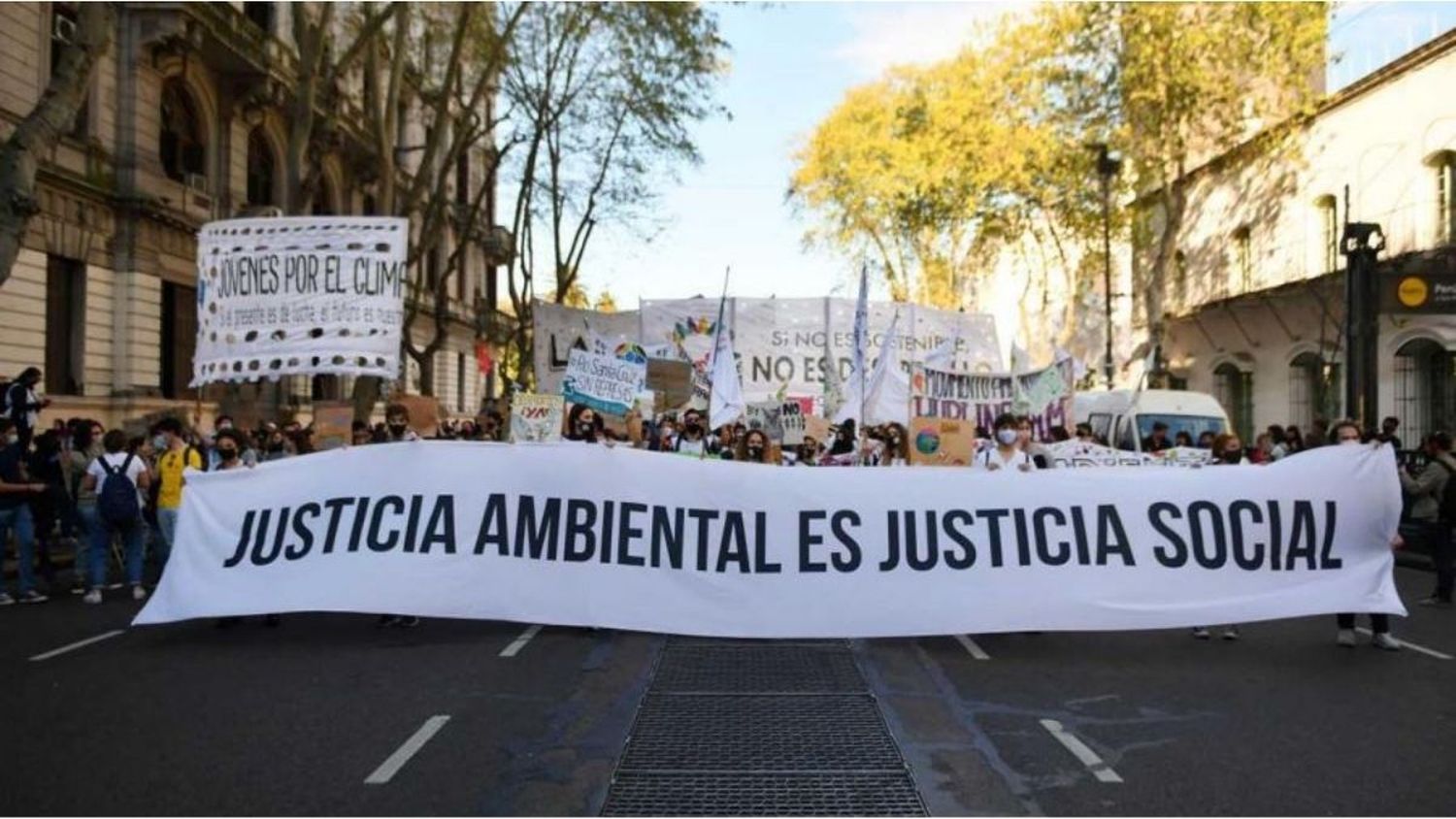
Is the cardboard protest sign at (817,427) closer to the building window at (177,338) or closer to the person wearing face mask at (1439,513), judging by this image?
the person wearing face mask at (1439,513)

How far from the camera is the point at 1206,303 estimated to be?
33.6 meters

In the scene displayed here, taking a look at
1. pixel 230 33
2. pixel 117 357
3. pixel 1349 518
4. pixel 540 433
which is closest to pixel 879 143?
pixel 230 33

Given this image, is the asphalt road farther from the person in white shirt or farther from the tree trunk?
the tree trunk

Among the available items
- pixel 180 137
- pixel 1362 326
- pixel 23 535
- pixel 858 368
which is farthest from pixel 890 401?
pixel 180 137

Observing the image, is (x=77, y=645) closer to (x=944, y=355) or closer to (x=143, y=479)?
(x=143, y=479)

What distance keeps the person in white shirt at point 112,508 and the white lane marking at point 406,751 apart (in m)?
6.17

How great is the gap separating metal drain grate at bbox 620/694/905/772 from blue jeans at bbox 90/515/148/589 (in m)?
6.76

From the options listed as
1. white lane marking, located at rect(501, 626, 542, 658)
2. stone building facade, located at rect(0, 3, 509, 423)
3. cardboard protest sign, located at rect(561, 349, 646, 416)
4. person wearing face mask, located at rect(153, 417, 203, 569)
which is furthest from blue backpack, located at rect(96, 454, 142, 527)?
stone building facade, located at rect(0, 3, 509, 423)

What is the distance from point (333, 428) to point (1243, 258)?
25826mm

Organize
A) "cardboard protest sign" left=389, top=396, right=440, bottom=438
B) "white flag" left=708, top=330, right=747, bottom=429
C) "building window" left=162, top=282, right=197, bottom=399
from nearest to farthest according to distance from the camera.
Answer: "white flag" left=708, top=330, right=747, bottom=429 < "cardboard protest sign" left=389, top=396, right=440, bottom=438 < "building window" left=162, top=282, right=197, bottom=399

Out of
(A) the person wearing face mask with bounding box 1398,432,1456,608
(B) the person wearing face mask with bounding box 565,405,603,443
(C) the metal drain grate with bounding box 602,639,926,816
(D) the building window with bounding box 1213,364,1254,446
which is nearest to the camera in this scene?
(C) the metal drain grate with bounding box 602,639,926,816

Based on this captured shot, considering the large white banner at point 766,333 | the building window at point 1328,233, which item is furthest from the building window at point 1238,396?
the large white banner at point 766,333

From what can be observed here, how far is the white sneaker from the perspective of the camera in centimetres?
951

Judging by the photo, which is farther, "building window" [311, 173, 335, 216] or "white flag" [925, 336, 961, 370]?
"building window" [311, 173, 335, 216]
